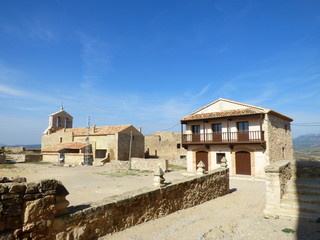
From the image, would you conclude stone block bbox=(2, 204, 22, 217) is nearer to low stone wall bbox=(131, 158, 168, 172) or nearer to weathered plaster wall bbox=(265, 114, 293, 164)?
weathered plaster wall bbox=(265, 114, 293, 164)

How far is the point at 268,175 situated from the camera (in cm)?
788

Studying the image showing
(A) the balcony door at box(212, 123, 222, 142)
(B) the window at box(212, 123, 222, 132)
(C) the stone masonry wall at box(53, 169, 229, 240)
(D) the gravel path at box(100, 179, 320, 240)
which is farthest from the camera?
(B) the window at box(212, 123, 222, 132)

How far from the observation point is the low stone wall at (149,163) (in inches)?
985

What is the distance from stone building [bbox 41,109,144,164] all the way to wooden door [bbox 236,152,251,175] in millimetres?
14676

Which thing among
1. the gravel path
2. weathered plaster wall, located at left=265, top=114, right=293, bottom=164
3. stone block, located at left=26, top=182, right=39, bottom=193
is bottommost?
the gravel path

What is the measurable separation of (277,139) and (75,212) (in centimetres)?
2141

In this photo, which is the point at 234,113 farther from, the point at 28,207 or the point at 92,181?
the point at 28,207

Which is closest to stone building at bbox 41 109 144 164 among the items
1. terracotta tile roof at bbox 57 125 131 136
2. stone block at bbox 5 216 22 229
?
terracotta tile roof at bbox 57 125 131 136

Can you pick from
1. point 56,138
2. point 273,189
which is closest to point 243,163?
point 273,189

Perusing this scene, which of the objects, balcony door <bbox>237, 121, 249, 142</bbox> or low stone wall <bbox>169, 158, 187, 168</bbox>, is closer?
balcony door <bbox>237, 121, 249, 142</bbox>

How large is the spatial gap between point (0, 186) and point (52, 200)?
0.97m

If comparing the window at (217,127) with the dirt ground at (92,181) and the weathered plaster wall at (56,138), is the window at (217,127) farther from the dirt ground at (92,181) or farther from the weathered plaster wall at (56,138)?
the weathered plaster wall at (56,138)

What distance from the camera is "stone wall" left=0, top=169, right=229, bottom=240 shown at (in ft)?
11.9

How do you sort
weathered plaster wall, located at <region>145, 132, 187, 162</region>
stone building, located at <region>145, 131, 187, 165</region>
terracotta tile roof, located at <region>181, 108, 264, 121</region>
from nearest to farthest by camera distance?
1. terracotta tile roof, located at <region>181, 108, 264, 121</region>
2. stone building, located at <region>145, 131, 187, 165</region>
3. weathered plaster wall, located at <region>145, 132, 187, 162</region>
